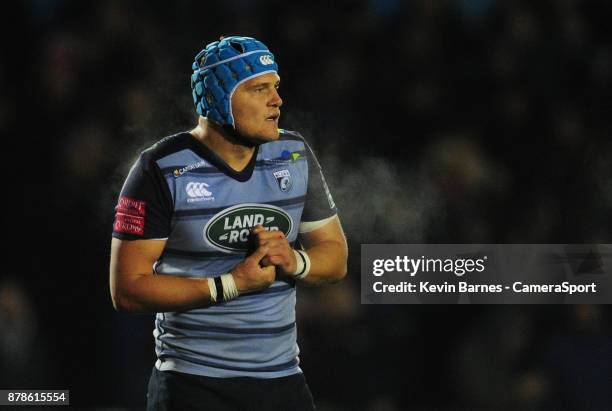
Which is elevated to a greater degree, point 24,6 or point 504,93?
point 24,6

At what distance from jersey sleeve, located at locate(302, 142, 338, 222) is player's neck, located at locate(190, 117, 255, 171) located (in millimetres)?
222

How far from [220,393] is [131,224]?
0.53 meters

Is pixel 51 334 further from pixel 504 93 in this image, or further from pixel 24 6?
pixel 504 93

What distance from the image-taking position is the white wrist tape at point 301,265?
8.60 feet

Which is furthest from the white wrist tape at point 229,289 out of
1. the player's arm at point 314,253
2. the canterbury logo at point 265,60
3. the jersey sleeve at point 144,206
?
the canterbury logo at point 265,60

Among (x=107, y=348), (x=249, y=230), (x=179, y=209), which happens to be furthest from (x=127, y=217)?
(x=107, y=348)

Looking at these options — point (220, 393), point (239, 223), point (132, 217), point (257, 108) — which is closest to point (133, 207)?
point (132, 217)

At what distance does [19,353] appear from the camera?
423 centimetres

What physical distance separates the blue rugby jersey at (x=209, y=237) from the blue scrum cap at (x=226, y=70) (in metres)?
0.11

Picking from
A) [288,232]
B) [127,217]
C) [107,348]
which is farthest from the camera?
[107,348]

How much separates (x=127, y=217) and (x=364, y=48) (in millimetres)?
2173

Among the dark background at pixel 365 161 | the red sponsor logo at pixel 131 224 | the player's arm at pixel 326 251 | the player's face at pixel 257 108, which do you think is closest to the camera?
the red sponsor logo at pixel 131 224

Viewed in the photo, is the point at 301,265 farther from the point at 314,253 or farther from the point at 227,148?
the point at 227,148

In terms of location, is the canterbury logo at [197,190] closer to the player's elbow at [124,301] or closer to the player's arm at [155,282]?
the player's arm at [155,282]
